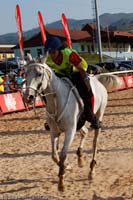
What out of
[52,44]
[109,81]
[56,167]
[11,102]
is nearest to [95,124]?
[56,167]

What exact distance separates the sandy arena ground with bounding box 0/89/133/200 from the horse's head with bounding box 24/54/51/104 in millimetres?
1575

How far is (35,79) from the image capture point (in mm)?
5688

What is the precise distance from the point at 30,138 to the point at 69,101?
477 cm

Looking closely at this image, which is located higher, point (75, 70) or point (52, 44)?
point (52, 44)

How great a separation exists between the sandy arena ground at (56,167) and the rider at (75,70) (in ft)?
3.56

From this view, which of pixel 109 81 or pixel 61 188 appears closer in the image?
pixel 61 188

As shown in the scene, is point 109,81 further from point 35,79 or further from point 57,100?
point 35,79

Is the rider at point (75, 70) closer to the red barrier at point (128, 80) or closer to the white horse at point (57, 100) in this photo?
the white horse at point (57, 100)

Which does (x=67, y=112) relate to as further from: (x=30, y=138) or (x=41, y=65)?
(x=30, y=138)

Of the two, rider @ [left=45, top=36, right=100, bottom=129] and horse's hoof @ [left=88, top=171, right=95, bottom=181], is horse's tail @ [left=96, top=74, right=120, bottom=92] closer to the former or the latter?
rider @ [left=45, top=36, right=100, bottom=129]

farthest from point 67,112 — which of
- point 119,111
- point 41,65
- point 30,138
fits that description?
point 119,111

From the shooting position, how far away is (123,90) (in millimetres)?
24312

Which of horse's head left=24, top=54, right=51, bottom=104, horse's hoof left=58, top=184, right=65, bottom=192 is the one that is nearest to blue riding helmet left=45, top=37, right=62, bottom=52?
horse's head left=24, top=54, right=51, bottom=104

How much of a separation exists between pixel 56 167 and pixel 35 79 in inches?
100
